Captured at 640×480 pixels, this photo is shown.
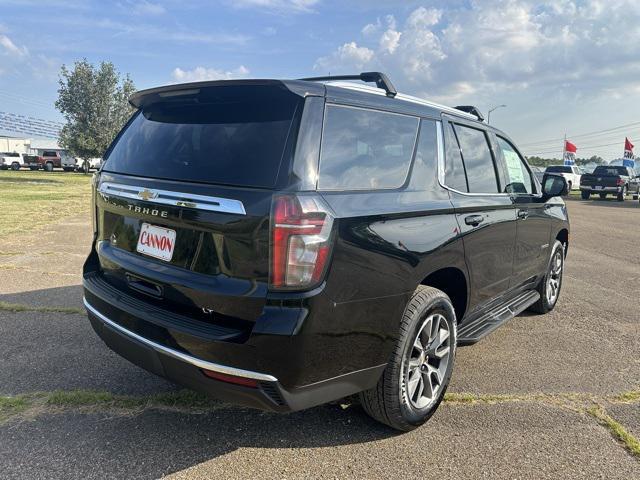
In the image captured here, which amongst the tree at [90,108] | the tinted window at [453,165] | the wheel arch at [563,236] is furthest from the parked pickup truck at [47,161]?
the tinted window at [453,165]

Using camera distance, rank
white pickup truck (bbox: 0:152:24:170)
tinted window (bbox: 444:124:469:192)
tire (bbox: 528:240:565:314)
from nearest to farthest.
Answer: tinted window (bbox: 444:124:469:192)
tire (bbox: 528:240:565:314)
white pickup truck (bbox: 0:152:24:170)

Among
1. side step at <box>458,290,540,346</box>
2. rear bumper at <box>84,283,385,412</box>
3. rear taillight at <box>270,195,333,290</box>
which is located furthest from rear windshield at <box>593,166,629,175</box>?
rear taillight at <box>270,195,333,290</box>

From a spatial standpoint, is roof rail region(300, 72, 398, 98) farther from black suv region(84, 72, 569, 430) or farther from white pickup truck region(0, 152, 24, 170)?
white pickup truck region(0, 152, 24, 170)

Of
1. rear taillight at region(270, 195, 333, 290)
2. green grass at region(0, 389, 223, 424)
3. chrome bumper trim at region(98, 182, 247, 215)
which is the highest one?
chrome bumper trim at region(98, 182, 247, 215)

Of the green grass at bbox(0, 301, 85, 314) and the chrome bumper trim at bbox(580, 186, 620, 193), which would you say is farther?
the chrome bumper trim at bbox(580, 186, 620, 193)

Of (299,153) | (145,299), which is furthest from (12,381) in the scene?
(299,153)

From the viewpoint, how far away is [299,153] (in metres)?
2.30

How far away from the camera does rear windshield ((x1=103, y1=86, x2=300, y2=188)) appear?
235cm

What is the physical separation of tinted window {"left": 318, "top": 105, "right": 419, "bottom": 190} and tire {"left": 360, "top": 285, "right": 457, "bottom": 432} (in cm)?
71

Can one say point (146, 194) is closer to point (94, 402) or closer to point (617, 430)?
point (94, 402)

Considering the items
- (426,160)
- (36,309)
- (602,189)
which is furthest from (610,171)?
(36,309)

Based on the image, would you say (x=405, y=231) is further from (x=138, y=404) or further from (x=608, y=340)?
(x=608, y=340)

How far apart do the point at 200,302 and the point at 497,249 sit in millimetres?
2418

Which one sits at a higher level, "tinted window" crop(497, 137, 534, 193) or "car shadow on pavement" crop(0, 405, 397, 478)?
"tinted window" crop(497, 137, 534, 193)
